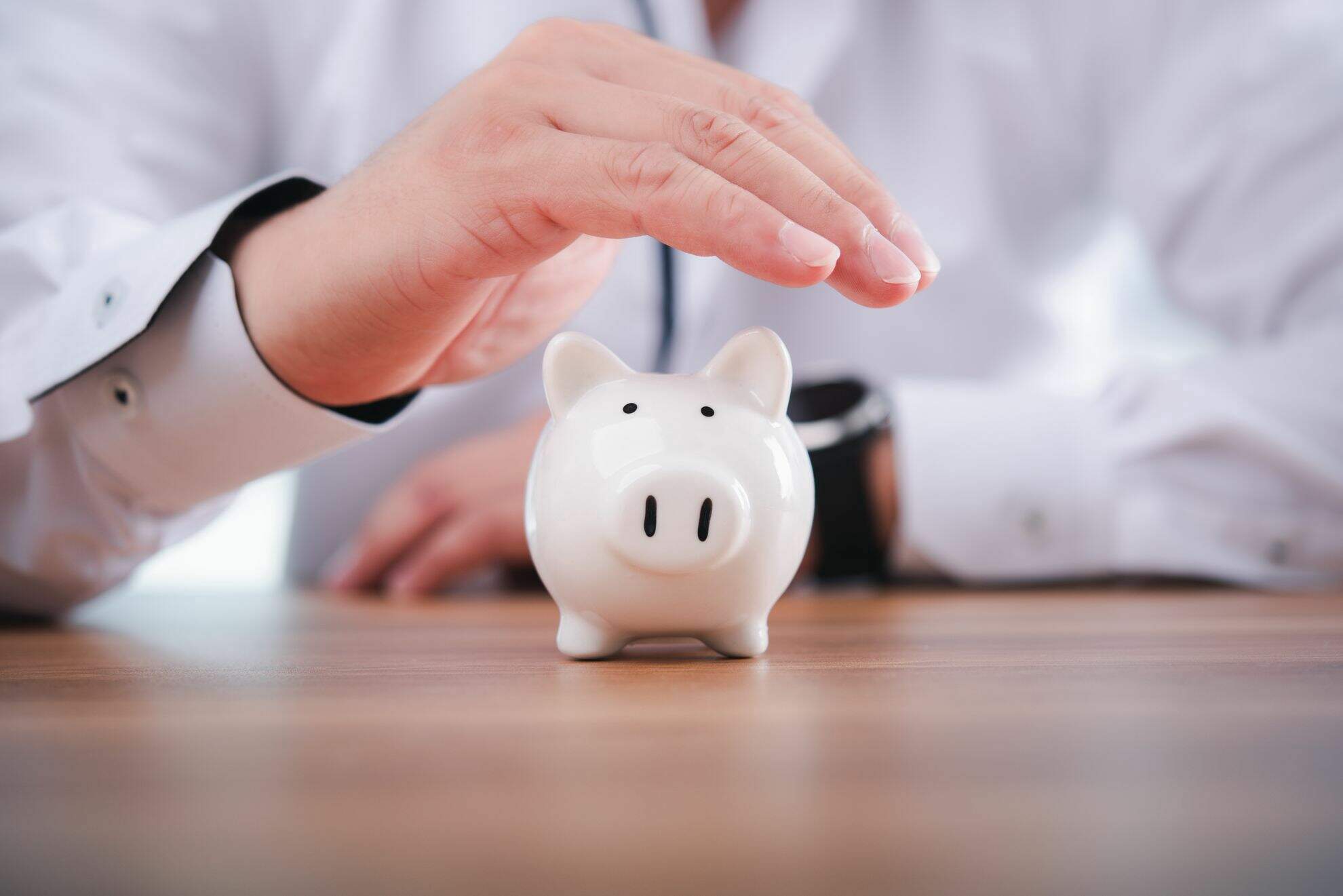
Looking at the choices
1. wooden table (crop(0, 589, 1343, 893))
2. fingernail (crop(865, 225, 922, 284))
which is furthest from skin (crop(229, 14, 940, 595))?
wooden table (crop(0, 589, 1343, 893))

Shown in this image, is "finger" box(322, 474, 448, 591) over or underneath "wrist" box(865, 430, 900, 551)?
underneath

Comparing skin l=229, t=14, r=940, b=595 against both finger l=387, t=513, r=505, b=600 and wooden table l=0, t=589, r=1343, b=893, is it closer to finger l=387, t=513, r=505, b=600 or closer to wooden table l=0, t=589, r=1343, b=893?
wooden table l=0, t=589, r=1343, b=893

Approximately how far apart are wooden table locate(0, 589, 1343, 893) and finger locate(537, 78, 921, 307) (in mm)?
190

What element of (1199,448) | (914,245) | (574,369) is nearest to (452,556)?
(574,369)

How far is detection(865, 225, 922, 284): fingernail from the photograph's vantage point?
0.49m

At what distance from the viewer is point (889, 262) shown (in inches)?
19.6

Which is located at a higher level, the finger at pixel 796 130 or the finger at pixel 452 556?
the finger at pixel 796 130

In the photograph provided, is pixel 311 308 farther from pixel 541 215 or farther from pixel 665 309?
pixel 665 309

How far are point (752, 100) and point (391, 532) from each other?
715mm

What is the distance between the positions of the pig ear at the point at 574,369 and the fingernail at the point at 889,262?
0.48 feet

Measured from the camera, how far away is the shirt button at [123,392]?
77 centimetres

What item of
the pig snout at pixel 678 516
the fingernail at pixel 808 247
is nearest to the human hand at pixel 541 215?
the fingernail at pixel 808 247

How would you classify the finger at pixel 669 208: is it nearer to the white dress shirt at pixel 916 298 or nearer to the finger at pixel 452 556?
the white dress shirt at pixel 916 298

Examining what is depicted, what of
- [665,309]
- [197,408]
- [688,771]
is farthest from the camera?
[665,309]
